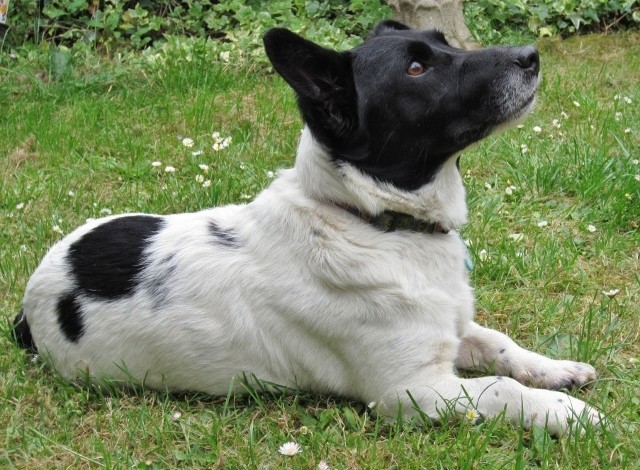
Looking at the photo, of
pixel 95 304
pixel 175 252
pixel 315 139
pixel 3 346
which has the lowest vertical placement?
pixel 3 346

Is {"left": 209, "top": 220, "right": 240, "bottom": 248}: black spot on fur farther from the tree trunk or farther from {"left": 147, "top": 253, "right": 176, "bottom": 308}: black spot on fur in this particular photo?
the tree trunk

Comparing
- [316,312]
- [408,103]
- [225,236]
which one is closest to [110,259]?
[225,236]

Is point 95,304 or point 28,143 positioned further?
point 28,143

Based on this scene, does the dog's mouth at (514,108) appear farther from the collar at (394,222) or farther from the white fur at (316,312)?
the collar at (394,222)

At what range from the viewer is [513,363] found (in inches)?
118

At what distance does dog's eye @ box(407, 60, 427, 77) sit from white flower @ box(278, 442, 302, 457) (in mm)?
1206

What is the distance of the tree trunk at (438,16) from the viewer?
21.8 ft

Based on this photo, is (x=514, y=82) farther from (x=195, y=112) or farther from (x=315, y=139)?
(x=195, y=112)

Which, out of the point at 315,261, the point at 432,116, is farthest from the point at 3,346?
the point at 432,116

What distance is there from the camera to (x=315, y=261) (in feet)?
9.00

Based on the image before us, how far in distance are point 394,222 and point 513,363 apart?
2.16 ft

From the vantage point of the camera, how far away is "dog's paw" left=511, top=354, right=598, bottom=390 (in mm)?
2889

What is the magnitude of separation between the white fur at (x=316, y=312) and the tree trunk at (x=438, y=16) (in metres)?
3.96

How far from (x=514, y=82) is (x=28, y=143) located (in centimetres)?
352
